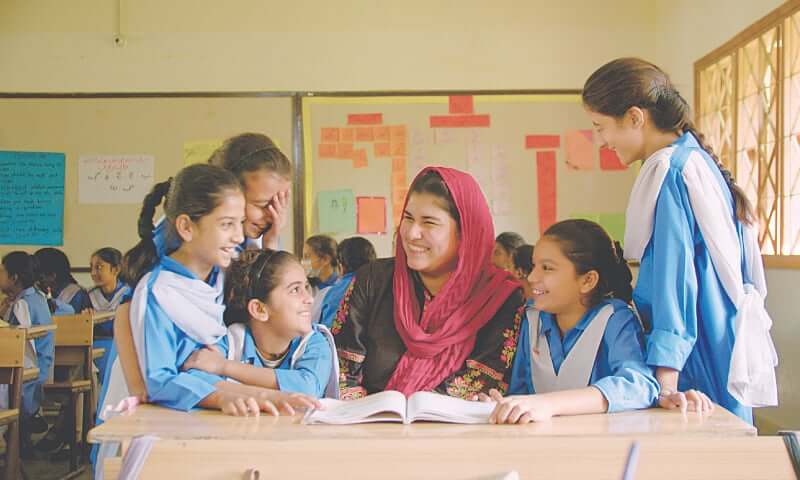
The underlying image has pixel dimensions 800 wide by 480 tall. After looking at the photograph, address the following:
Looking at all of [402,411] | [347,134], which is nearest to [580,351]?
[402,411]

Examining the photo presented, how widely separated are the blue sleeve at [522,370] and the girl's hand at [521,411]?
40 cm

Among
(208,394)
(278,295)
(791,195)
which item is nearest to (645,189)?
(278,295)

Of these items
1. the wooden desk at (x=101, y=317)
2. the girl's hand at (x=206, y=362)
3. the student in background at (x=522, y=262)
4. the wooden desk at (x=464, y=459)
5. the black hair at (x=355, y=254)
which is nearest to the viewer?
the wooden desk at (x=464, y=459)

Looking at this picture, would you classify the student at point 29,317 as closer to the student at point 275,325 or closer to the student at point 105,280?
the student at point 105,280

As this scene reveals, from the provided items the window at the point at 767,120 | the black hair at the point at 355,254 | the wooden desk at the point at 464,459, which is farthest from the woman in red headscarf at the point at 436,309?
the window at the point at 767,120

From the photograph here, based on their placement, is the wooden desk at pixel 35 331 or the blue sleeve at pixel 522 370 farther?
the wooden desk at pixel 35 331

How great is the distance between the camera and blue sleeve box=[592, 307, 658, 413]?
4.67 feet

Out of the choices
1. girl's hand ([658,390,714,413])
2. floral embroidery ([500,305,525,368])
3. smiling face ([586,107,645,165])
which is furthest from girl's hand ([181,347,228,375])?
smiling face ([586,107,645,165])

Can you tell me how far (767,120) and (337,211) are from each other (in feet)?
8.25

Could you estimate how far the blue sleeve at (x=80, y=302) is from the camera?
474 cm

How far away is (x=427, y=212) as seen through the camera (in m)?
1.79

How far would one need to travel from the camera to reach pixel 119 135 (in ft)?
17.0

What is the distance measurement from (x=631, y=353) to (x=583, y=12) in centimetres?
408

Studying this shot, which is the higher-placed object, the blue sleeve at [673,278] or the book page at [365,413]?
the blue sleeve at [673,278]
